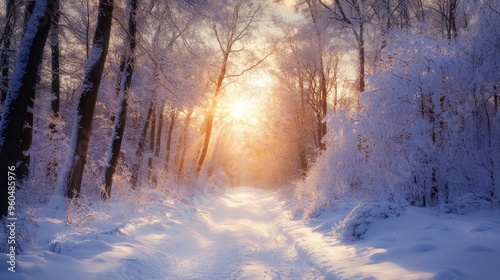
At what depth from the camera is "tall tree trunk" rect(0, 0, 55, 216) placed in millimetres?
4918

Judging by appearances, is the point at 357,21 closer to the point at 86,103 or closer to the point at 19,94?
the point at 86,103

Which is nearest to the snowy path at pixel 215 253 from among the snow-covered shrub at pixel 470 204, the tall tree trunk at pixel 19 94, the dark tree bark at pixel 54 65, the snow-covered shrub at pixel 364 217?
the snow-covered shrub at pixel 364 217

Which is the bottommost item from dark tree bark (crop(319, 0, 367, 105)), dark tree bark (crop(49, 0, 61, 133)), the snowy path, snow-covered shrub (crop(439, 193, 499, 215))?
the snowy path

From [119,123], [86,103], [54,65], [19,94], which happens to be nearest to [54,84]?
[54,65]

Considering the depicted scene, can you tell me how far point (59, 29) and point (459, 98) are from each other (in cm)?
1408

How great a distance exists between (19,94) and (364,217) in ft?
24.9

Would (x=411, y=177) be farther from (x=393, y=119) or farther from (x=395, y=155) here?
(x=393, y=119)

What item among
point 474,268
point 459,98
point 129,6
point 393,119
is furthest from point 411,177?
point 129,6

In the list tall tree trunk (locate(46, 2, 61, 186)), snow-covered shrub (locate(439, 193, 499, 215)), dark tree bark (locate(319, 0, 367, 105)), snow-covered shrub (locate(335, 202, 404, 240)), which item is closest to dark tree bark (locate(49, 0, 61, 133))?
tall tree trunk (locate(46, 2, 61, 186))

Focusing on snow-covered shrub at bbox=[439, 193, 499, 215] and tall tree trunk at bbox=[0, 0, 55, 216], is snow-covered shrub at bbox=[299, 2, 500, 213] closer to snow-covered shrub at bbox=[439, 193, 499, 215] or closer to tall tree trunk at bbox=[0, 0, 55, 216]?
snow-covered shrub at bbox=[439, 193, 499, 215]

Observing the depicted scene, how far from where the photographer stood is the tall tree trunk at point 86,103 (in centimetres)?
807

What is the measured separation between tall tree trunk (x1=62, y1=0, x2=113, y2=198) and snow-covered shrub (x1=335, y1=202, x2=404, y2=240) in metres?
7.19

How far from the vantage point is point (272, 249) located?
7406 millimetres

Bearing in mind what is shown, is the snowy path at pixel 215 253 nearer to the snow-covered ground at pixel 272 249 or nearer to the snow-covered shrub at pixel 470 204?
the snow-covered ground at pixel 272 249
